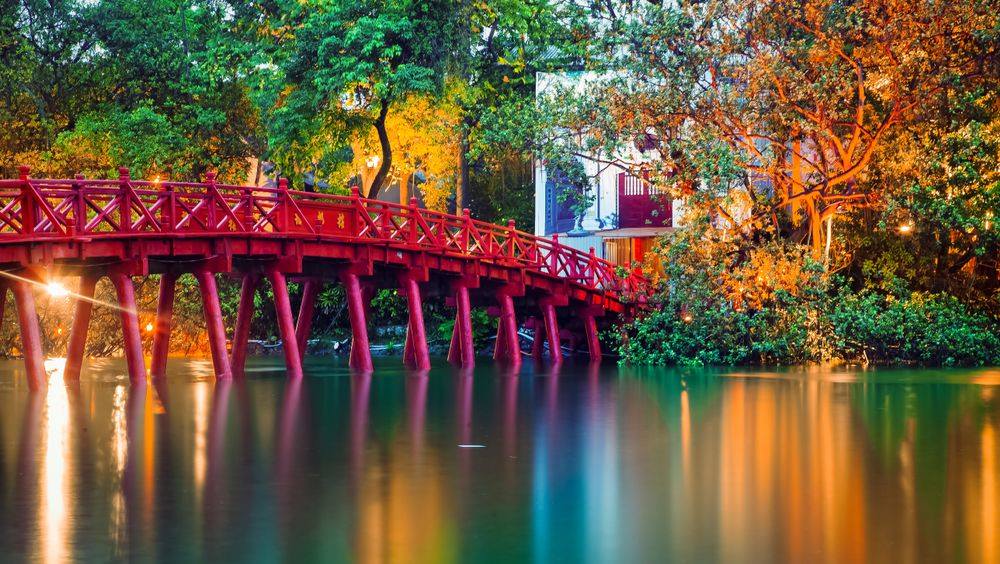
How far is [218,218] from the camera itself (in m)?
32.7

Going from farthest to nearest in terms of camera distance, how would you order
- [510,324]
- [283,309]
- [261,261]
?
1. [510,324]
2. [261,261]
3. [283,309]

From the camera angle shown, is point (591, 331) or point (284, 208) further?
point (591, 331)

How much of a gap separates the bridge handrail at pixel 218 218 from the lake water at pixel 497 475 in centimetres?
323

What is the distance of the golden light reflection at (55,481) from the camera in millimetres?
11844

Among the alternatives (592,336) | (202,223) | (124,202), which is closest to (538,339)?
(592,336)

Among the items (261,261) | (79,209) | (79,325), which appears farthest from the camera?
(261,261)

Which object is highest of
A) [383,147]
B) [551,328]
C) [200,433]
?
[383,147]

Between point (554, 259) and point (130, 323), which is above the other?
point (554, 259)

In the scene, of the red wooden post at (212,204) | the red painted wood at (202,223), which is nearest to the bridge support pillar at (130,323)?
the red painted wood at (202,223)

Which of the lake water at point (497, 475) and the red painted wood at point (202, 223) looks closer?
the lake water at point (497, 475)

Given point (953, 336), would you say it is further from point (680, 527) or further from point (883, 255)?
point (680, 527)

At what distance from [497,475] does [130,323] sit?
15029 mm

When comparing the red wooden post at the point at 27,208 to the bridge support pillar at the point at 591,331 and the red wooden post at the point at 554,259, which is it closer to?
the red wooden post at the point at 554,259

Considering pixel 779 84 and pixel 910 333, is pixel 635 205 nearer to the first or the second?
pixel 779 84
